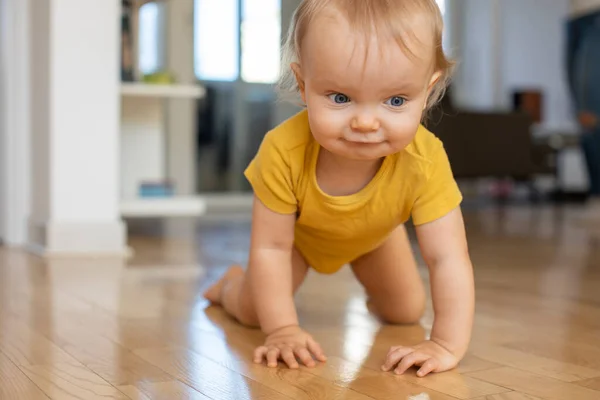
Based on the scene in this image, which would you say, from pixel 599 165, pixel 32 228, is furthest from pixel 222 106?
pixel 32 228

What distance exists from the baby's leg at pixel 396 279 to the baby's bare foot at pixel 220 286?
0.23 m

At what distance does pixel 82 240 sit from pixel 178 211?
1.38 ft

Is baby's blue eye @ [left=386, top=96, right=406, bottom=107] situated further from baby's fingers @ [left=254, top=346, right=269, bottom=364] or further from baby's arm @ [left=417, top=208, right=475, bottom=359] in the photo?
baby's fingers @ [left=254, top=346, right=269, bottom=364]

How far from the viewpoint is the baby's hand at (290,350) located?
0.98m

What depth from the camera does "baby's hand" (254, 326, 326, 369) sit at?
98 cm

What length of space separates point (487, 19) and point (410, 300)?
216 inches

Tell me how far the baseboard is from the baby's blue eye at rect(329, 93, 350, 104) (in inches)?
55.7

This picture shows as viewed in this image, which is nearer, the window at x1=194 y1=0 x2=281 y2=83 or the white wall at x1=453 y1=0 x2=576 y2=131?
the window at x1=194 y1=0 x2=281 y2=83

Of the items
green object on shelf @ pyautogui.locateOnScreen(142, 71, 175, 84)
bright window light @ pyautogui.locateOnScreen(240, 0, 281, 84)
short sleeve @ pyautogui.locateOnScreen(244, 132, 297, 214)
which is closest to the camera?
short sleeve @ pyautogui.locateOnScreen(244, 132, 297, 214)

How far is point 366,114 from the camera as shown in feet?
2.93

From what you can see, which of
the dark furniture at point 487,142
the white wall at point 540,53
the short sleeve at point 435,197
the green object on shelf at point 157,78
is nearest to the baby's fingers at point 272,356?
the short sleeve at point 435,197

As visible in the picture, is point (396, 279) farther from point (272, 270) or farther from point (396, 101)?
point (396, 101)

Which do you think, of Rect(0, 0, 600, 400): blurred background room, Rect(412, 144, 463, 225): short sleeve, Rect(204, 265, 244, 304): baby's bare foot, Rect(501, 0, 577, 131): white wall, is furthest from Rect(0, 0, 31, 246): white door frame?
Rect(501, 0, 577, 131): white wall

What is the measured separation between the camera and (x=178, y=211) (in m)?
2.61
